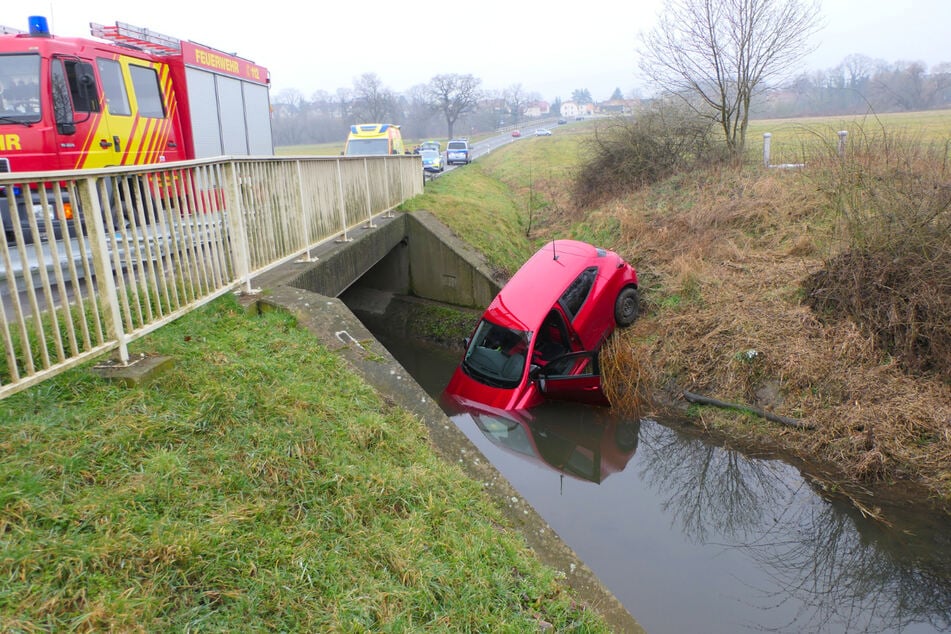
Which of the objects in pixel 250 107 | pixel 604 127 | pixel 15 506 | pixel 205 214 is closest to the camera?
pixel 15 506

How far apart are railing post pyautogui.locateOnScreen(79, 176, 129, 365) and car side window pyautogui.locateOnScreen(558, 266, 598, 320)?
5.95 meters

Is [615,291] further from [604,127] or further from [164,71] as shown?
→ [604,127]

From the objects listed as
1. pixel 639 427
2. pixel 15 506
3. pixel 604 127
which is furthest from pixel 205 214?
pixel 604 127

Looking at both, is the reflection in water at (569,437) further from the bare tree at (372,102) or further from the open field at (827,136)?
the bare tree at (372,102)

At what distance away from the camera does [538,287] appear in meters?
8.95

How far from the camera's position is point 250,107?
13680 mm

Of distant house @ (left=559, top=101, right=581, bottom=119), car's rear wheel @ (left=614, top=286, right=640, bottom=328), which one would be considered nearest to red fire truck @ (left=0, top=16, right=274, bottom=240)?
car's rear wheel @ (left=614, top=286, right=640, bottom=328)

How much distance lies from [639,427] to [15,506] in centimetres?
723

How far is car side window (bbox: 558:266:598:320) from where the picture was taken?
29.2 ft

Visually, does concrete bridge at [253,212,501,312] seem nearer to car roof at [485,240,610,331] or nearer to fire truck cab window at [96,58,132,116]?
car roof at [485,240,610,331]

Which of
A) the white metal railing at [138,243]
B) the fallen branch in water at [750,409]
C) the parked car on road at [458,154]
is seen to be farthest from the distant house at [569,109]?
the white metal railing at [138,243]

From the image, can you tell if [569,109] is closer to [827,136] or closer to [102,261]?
[827,136]

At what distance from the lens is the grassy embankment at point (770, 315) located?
22.0ft

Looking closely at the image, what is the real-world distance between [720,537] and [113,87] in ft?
34.0
